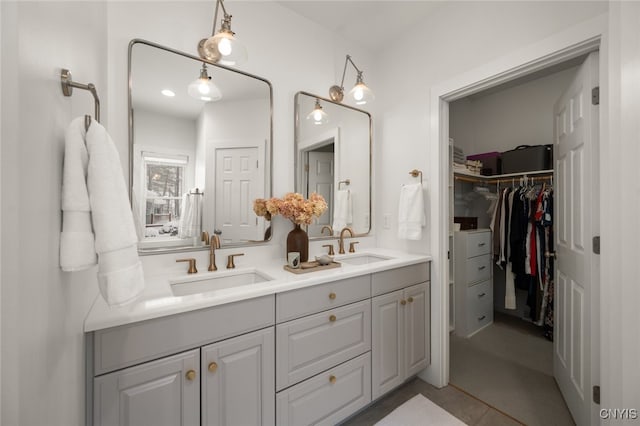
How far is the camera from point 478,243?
2711mm

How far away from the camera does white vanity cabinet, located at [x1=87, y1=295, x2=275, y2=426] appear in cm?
88

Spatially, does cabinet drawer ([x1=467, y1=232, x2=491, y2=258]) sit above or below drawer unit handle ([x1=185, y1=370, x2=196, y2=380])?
above

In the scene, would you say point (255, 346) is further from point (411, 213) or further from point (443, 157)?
point (443, 157)

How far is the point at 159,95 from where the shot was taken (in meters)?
1.42

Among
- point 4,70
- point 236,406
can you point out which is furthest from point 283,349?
point 4,70

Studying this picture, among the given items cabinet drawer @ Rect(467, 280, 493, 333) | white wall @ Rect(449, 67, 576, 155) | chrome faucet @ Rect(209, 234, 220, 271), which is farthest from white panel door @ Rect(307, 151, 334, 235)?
white wall @ Rect(449, 67, 576, 155)

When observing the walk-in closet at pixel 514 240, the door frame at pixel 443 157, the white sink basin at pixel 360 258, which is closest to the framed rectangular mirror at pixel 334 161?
the white sink basin at pixel 360 258

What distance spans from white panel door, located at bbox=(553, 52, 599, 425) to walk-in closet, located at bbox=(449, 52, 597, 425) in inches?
0.8

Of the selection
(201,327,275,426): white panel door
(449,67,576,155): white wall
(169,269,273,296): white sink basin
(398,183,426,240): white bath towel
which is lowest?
(201,327,275,426): white panel door

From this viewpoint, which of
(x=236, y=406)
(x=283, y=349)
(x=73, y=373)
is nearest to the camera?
(x=73, y=373)

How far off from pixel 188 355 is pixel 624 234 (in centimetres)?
176

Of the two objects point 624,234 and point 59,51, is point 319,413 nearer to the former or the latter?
point 624,234

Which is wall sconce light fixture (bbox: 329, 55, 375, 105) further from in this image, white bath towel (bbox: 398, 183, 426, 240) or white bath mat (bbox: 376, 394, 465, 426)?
white bath mat (bbox: 376, 394, 465, 426)

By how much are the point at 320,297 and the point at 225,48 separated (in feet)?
4.55
